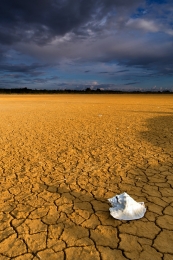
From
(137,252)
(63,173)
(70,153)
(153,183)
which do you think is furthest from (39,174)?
(137,252)

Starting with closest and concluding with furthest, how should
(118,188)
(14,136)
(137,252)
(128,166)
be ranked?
(137,252)
(118,188)
(128,166)
(14,136)

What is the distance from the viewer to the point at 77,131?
7242mm

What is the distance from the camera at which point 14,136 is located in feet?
22.1

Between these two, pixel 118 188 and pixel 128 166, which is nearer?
pixel 118 188

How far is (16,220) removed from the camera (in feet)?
7.74

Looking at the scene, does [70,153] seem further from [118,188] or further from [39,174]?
[118,188]

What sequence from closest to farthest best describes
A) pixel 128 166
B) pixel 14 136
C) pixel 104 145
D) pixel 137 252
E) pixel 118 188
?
pixel 137 252, pixel 118 188, pixel 128 166, pixel 104 145, pixel 14 136

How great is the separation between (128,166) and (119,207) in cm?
162

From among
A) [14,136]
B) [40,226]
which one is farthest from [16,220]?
[14,136]

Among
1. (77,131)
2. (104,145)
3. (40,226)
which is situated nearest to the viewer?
(40,226)

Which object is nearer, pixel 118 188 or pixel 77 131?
pixel 118 188

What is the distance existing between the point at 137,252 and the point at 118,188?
124cm

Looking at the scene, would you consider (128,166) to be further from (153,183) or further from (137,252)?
(137,252)

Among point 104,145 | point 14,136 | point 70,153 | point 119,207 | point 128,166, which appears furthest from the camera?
point 14,136
